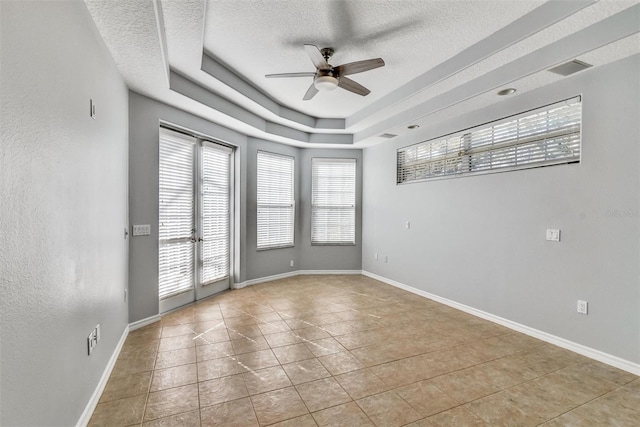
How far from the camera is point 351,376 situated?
242 centimetres

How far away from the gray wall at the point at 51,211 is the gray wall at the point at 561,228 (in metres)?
4.03

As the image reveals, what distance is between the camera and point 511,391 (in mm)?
2248

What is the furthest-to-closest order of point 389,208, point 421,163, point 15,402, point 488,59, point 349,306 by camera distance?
point 389,208 → point 421,163 → point 349,306 → point 488,59 → point 15,402

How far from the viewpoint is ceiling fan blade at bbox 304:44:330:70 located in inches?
102

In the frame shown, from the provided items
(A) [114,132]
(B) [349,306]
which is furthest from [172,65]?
(B) [349,306]

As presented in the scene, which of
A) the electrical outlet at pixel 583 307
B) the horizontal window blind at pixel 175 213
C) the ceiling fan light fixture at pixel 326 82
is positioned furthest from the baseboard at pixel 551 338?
the horizontal window blind at pixel 175 213

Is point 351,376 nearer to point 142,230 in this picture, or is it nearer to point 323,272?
point 142,230

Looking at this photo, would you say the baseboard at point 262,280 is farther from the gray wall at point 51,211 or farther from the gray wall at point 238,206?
the gray wall at point 51,211

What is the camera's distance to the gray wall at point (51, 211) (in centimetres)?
113

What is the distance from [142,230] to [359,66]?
2.93 m

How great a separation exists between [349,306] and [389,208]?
2.09 metres

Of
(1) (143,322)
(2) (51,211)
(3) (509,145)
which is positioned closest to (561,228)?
(3) (509,145)

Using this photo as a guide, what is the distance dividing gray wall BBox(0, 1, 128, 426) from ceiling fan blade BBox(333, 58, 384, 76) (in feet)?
6.46

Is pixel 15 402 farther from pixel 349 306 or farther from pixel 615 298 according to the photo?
pixel 615 298
